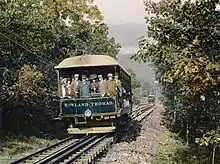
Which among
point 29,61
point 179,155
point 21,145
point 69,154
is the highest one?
point 29,61

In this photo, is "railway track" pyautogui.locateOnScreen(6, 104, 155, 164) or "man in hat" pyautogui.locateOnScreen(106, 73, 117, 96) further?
"man in hat" pyautogui.locateOnScreen(106, 73, 117, 96)

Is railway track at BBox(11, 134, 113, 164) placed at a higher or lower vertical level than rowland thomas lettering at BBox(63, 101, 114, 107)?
lower

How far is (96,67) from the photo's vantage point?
717 inches

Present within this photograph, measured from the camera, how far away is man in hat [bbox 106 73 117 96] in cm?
1752

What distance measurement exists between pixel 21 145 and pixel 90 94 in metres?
4.78

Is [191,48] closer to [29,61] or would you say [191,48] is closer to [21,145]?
[21,145]

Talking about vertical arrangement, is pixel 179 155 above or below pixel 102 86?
below

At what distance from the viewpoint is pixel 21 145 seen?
795 inches

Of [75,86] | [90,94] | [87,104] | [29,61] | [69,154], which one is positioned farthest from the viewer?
[29,61]

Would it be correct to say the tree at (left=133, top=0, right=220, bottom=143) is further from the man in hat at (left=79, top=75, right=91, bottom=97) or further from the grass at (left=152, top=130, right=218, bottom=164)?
the man in hat at (left=79, top=75, right=91, bottom=97)

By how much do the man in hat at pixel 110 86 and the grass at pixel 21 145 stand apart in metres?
4.34

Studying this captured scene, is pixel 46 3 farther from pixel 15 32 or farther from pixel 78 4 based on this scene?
pixel 15 32

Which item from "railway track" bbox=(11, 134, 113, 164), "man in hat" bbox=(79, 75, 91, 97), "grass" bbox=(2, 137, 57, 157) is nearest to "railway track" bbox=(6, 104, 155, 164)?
"railway track" bbox=(11, 134, 113, 164)

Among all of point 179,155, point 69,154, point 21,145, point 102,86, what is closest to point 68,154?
point 69,154
